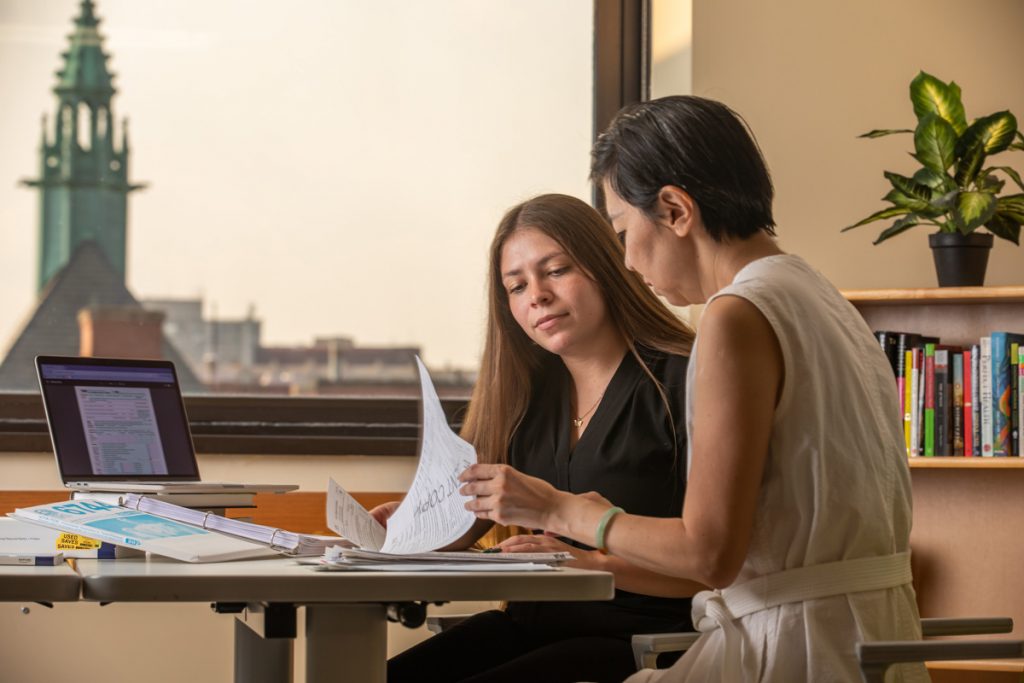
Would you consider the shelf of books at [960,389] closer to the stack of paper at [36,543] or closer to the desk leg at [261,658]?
the desk leg at [261,658]

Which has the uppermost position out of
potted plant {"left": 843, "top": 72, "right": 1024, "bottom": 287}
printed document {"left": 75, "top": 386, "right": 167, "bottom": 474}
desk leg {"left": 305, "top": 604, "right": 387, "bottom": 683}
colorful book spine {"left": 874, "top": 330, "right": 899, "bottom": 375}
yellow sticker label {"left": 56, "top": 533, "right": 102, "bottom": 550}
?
potted plant {"left": 843, "top": 72, "right": 1024, "bottom": 287}

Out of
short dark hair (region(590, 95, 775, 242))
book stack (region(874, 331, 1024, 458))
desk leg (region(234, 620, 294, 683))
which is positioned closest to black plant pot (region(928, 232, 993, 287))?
book stack (region(874, 331, 1024, 458))

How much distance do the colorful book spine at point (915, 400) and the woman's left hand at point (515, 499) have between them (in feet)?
5.53

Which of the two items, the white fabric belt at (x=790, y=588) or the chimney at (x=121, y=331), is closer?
the white fabric belt at (x=790, y=588)

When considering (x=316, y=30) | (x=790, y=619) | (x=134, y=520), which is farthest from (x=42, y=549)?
(x=316, y=30)

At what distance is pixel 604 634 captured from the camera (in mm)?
1827

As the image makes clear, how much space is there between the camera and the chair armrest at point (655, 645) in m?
1.48

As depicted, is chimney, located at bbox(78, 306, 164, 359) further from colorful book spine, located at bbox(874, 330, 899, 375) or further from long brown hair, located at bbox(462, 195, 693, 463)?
colorful book spine, located at bbox(874, 330, 899, 375)

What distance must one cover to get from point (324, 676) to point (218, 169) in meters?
2.16

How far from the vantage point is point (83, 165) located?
3146mm

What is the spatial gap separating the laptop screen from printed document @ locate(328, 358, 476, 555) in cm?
48

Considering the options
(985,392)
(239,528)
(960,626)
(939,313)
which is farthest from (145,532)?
(939,313)

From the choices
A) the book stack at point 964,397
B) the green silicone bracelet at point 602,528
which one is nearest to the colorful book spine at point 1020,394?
the book stack at point 964,397

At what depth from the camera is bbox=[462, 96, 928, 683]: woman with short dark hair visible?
4.09 feet
